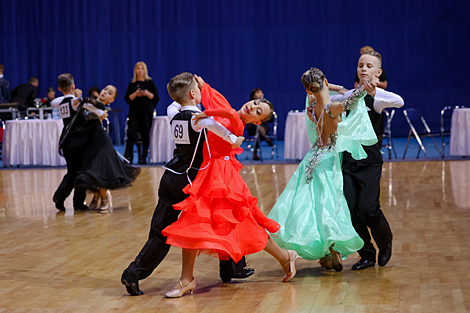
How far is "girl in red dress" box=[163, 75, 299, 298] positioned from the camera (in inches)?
115

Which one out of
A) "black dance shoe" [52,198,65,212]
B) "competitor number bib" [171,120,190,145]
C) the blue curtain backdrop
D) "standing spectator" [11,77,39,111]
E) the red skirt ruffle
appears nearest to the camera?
the red skirt ruffle

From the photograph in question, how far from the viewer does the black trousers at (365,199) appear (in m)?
3.42

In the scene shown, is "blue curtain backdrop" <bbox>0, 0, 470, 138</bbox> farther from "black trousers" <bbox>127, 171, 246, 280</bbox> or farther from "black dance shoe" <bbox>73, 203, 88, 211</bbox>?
"black trousers" <bbox>127, 171, 246, 280</bbox>

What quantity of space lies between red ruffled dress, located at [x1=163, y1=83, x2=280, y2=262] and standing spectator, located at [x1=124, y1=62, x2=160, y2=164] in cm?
660

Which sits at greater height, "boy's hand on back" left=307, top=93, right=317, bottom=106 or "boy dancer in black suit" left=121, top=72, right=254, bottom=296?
"boy's hand on back" left=307, top=93, right=317, bottom=106

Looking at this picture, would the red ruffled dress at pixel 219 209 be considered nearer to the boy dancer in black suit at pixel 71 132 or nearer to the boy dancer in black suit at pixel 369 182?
the boy dancer in black suit at pixel 369 182

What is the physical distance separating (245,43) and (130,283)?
10907 millimetres

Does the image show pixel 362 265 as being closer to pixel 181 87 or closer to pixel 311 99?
pixel 311 99

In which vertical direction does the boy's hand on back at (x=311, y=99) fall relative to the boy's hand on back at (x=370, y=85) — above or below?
below

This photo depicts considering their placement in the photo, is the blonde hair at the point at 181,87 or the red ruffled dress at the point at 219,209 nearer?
the red ruffled dress at the point at 219,209

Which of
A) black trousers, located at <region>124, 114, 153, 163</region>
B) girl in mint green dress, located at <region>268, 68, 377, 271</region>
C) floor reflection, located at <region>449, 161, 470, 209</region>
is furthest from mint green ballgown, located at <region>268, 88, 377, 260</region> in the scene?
black trousers, located at <region>124, 114, 153, 163</region>

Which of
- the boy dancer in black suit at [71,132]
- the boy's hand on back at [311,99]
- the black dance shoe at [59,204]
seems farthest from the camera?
the black dance shoe at [59,204]

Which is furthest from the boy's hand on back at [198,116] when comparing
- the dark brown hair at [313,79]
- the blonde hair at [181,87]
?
the dark brown hair at [313,79]

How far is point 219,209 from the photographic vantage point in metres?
2.98
